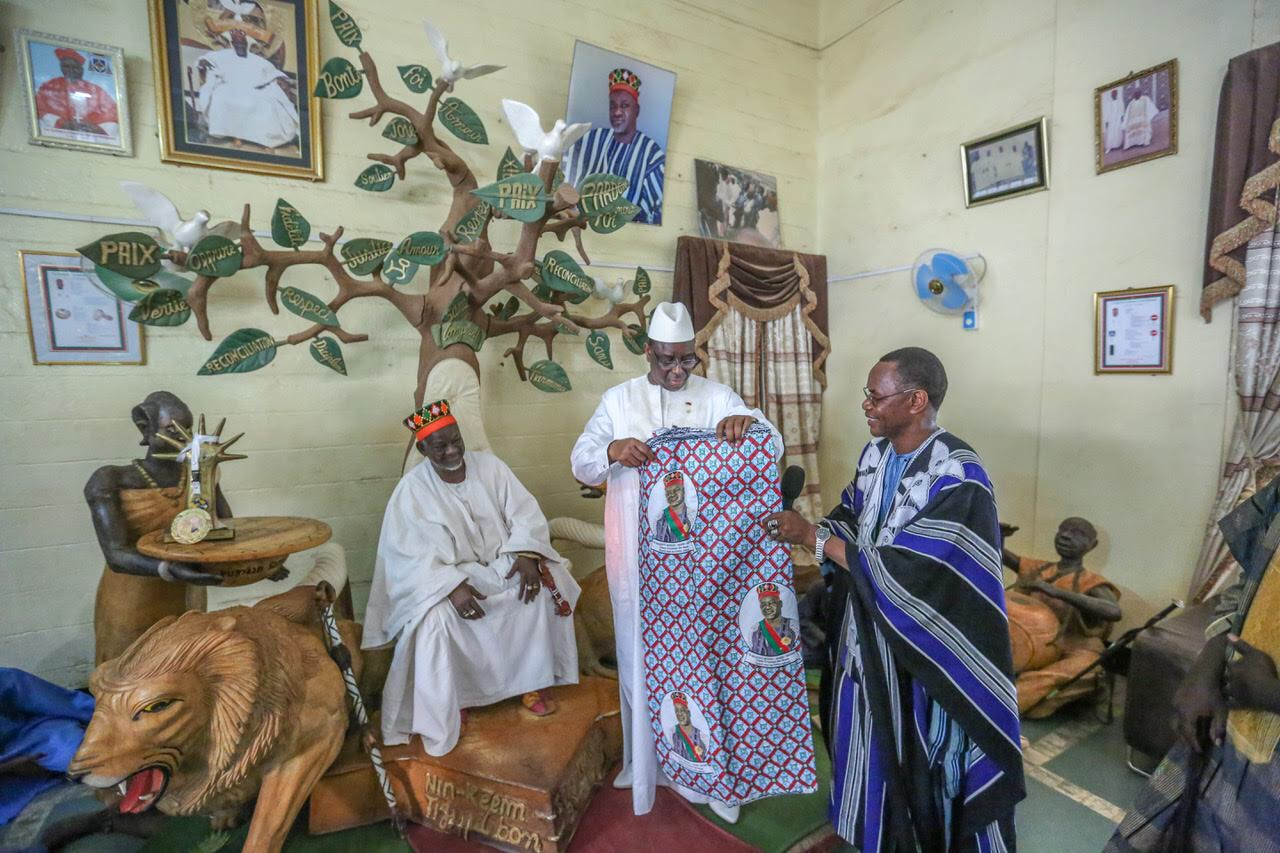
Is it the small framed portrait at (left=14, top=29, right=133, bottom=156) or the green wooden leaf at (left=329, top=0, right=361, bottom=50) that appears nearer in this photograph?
the small framed portrait at (left=14, top=29, right=133, bottom=156)

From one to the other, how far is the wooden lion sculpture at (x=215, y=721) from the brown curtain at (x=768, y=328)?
3.41m

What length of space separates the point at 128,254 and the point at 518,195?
5.40ft

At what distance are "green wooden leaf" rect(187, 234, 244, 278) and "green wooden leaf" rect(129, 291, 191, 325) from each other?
18 cm

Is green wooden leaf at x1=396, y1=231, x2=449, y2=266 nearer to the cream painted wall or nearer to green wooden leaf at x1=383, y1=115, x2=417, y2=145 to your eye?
green wooden leaf at x1=383, y1=115, x2=417, y2=145

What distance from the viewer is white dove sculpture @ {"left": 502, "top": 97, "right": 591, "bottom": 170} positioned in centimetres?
283

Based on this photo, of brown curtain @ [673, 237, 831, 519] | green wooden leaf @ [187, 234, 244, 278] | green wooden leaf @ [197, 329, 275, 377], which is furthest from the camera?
brown curtain @ [673, 237, 831, 519]

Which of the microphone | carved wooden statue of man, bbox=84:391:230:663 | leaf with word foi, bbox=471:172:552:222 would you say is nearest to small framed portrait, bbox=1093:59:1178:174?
the microphone

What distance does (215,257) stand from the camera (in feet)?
8.65

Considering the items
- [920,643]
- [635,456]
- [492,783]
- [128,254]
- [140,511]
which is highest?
[128,254]

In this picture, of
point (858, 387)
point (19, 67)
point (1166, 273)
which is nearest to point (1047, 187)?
point (1166, 273)

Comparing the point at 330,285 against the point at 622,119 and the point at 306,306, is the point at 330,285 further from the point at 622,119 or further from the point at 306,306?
the point at 622,119

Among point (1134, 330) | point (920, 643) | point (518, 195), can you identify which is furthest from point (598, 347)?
point (1134, 330)

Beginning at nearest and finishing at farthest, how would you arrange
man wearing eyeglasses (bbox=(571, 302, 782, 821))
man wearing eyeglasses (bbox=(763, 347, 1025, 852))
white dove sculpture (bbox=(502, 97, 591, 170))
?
man wearing eyeglasses (bbox=(763, 347, 1025, 852)) < man wearing eyeglasses (bbox=(571, 302, 782, 821)) < white dove sculpture (bbox=(502, 97, 591, 170))

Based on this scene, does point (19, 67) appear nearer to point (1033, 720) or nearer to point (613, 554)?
point (613, 554)
